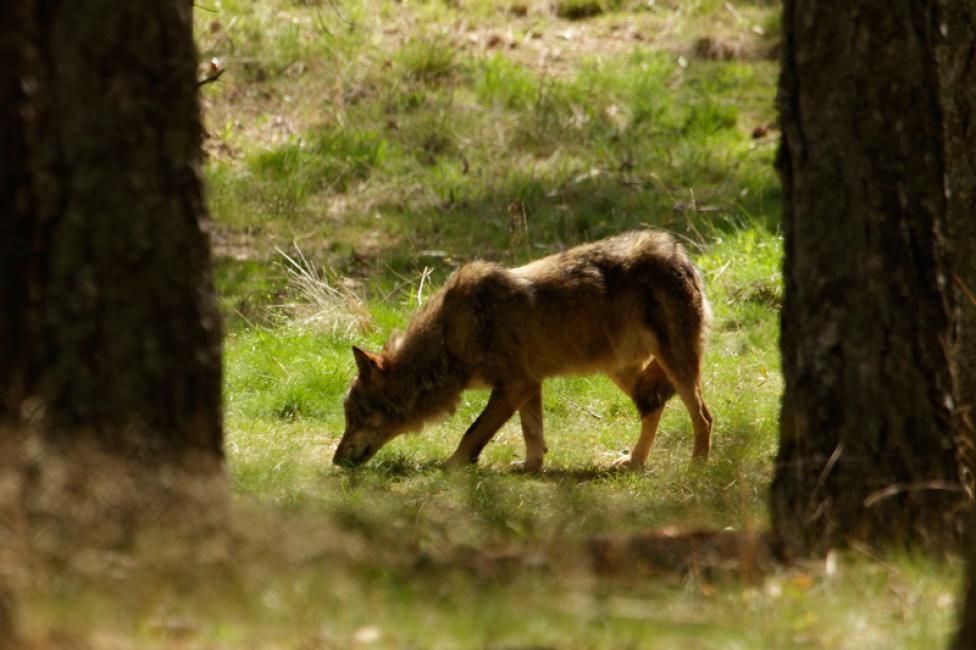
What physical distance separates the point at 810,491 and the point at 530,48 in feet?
43.2

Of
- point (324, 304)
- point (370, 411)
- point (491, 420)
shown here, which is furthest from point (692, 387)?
point (324, 304)

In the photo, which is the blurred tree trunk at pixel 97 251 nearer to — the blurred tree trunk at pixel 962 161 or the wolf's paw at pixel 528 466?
the blurred tree trunk at pixel 962 161

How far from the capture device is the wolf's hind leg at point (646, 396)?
30.9ft

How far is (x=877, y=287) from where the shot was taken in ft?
17.3

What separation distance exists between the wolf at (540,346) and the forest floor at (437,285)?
0.31 meters

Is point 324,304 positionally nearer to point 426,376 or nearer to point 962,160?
point 426,376

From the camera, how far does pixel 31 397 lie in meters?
4.24

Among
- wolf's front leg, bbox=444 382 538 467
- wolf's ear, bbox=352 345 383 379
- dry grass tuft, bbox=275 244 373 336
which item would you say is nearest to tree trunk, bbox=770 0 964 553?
wolf's front leg, bbox=444 382 538 467

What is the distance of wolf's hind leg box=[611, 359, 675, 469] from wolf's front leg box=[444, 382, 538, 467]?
81 cm

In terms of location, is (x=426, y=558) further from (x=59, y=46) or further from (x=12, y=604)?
(x=59, y=46)

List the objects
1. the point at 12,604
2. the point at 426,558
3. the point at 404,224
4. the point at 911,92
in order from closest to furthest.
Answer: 1. the point at 12,604
2. the point at 426,558
3. the point at 911,92
4. the point at 404,224

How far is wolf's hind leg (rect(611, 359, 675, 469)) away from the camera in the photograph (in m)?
9.42

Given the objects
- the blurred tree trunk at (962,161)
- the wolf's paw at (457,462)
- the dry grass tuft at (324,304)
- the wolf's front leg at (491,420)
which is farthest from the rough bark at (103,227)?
the dry grass tuft at (324,304)

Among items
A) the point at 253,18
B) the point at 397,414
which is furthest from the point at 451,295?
the point at 253,18
